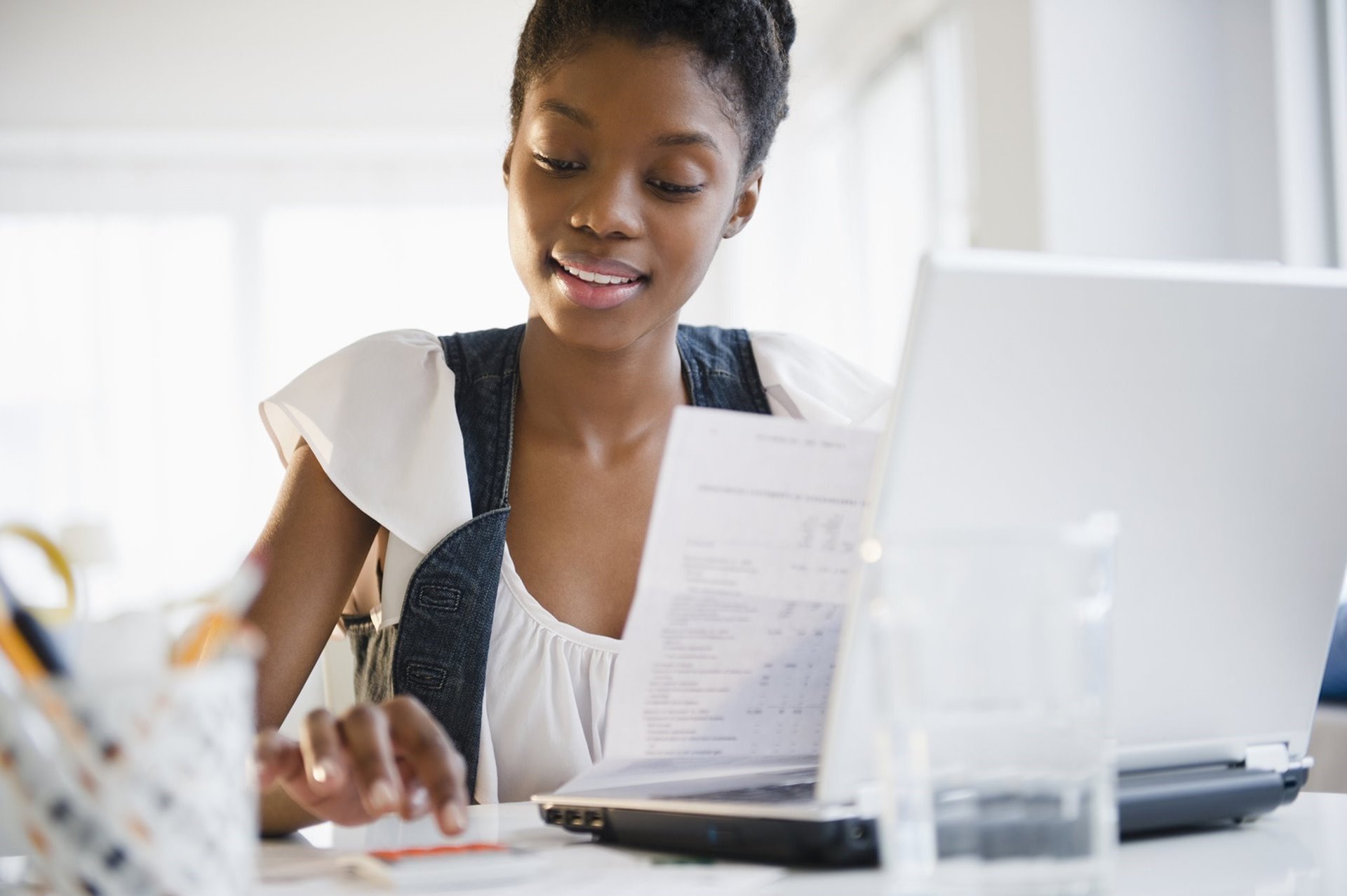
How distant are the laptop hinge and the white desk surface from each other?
4 centimetres

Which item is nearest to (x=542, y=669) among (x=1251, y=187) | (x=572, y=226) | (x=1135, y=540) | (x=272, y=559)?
(x=272, y=559)

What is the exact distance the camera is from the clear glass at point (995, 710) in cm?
50

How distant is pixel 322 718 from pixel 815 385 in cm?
86

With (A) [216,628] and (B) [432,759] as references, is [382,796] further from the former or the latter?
(A) [216,628]

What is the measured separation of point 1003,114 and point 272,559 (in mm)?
2762

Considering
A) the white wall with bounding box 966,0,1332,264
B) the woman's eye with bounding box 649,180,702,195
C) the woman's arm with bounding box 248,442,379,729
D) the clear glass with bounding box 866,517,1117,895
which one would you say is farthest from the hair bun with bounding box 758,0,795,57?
the white wall with bounding box 966,0,1332,264

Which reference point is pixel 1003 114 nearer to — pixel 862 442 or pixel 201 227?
pixel 862 442

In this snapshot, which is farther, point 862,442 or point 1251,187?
point 1251,187

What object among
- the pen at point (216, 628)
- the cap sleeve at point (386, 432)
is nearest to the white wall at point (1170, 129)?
the cap sleeve at point (386, 432)

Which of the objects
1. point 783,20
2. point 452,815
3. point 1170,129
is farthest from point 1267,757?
point 1170,129

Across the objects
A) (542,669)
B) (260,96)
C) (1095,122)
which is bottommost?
(542,669)

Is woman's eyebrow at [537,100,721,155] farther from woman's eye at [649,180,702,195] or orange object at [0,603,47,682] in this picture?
orange object at [0,603,47,682]

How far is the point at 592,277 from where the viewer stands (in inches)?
52.0

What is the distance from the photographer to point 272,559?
1.28 m
